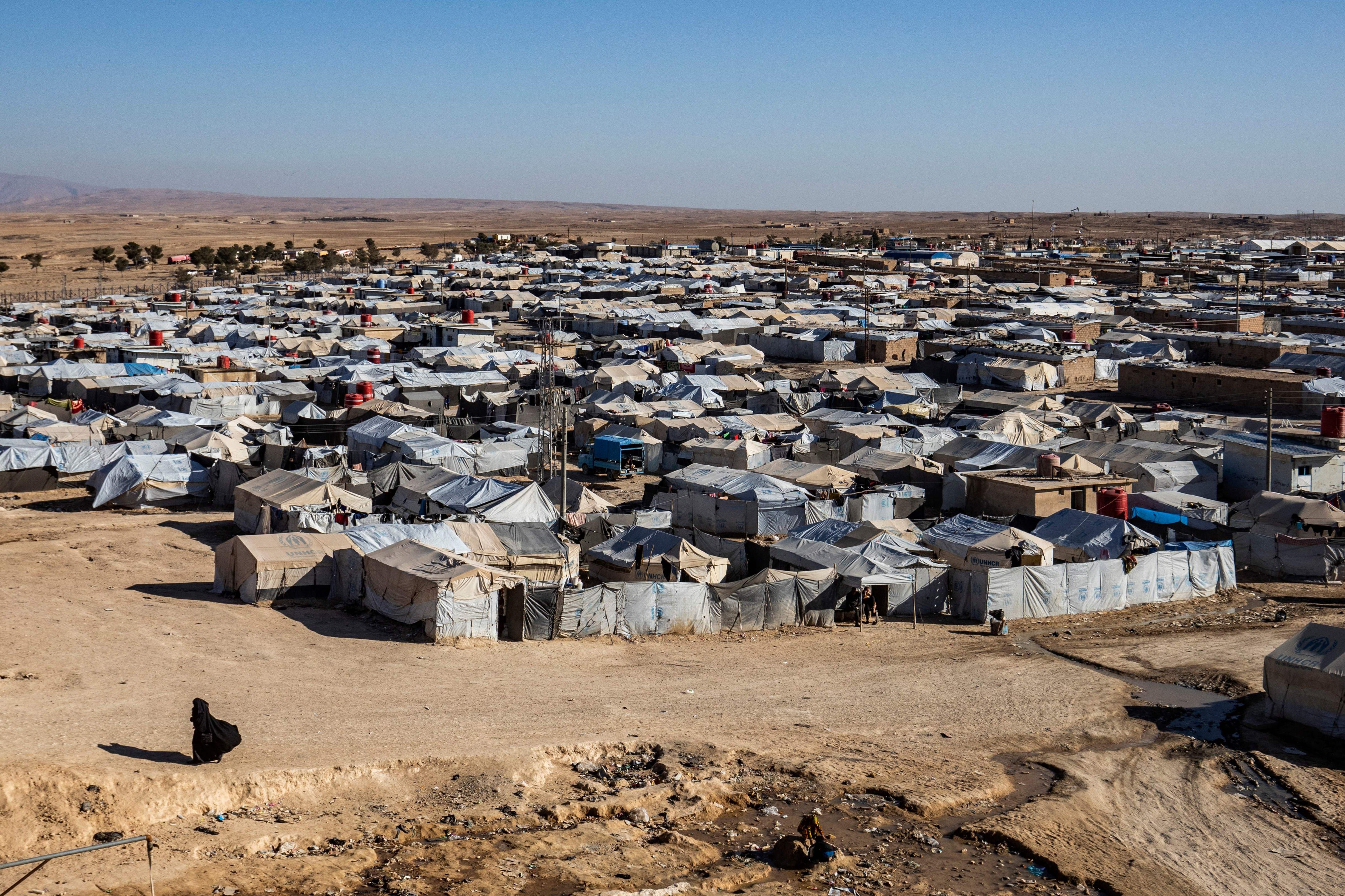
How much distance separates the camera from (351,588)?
19625mm

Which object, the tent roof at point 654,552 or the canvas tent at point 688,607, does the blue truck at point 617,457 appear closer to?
the tent roof at point 654,552

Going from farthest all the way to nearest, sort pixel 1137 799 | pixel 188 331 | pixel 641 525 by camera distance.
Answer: pixel 188 331 < pixel 641 525 < pixel 1137 799

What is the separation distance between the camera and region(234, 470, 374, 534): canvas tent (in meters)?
A: 23.4

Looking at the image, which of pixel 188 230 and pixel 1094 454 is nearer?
pixel 1094 454

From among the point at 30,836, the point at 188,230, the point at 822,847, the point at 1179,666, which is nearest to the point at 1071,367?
the point at 1179,666

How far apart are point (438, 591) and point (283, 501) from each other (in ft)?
22.6

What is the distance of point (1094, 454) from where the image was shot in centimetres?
2838

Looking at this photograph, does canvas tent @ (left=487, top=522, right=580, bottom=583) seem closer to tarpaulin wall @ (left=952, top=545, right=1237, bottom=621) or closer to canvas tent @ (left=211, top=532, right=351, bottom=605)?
canvas tent @ (left=211, top=532, right=351, bottom=605)

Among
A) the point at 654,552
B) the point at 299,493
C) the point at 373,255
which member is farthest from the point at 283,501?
the point at 373,255

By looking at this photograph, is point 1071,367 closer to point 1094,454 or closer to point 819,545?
point 1094,454

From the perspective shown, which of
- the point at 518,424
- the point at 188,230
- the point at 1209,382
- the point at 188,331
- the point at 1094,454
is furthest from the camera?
the point at 188,230

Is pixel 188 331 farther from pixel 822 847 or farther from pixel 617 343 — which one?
pixel 822 847

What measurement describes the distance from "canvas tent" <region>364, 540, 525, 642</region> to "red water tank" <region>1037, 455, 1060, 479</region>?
11454 mm

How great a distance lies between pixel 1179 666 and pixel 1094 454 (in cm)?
1056
